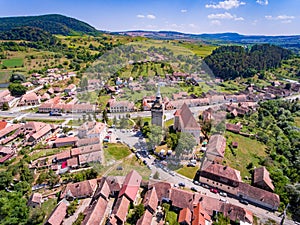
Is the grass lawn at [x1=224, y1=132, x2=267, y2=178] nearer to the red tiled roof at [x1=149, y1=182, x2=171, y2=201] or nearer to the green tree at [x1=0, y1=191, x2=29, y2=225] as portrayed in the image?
the red tiled roof at [x1=149, y1=182, x2=171, y2=201]

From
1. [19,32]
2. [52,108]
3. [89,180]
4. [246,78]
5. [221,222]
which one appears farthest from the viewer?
[19,32]

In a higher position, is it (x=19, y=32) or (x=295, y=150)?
(x=19, y=32)

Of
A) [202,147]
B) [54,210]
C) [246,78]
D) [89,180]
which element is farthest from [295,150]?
[246,78]

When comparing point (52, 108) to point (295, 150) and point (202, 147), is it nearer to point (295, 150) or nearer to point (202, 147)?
point (202, 147)

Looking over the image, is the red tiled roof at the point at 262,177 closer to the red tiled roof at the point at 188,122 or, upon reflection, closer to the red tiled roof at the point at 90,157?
the red tiled roof at the point at 188,122

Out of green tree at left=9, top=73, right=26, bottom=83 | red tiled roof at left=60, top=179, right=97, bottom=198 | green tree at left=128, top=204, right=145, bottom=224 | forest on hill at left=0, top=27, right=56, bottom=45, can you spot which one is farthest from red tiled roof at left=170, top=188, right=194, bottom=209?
forest on hill at left=0, top=27, right=56, bottom=45

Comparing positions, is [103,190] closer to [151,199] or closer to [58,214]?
[58,214]

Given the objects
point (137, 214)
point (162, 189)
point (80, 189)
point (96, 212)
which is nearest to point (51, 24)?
point (80, 189)
